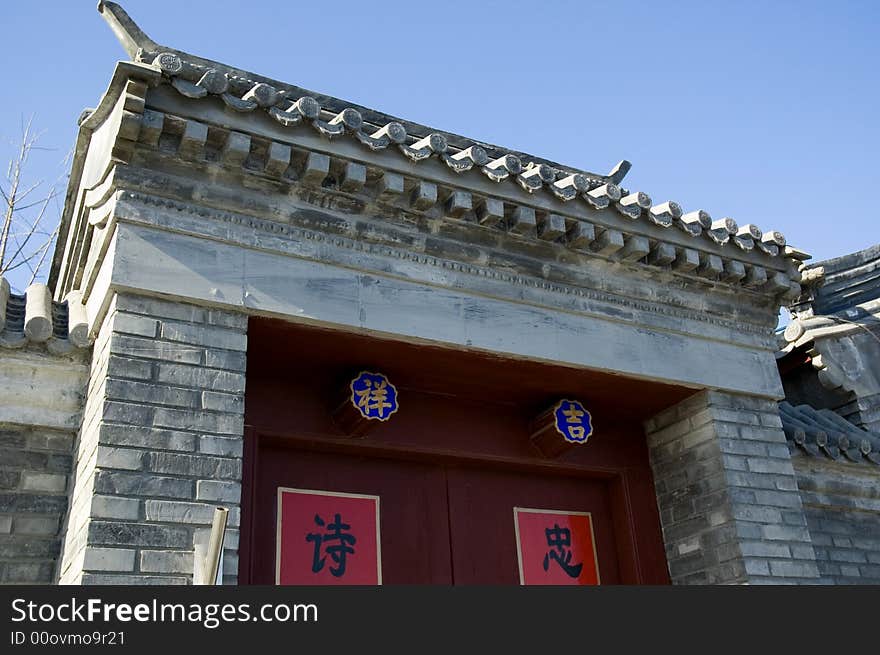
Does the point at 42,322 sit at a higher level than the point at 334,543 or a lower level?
higher

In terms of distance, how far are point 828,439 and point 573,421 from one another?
106 inches

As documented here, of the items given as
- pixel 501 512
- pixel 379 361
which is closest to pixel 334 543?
pixel 379 361

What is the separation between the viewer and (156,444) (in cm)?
463

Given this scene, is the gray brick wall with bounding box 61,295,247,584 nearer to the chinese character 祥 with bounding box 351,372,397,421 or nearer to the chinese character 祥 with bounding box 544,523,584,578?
the chinese character 祥 with bounding box 351,372,397,421

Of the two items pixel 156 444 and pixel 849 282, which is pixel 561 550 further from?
pixel 849 282

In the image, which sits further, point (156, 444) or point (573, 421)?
point (573, 421)

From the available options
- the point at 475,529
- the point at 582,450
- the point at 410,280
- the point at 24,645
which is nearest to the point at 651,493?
the point at 582,450

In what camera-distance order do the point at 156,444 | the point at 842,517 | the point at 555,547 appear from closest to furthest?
the point at 156,444, the point at 555,547, the point at 842,517

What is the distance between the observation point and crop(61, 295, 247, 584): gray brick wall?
4.35m

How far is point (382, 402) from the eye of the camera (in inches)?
234

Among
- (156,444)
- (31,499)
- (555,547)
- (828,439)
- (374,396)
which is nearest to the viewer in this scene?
(156,444)

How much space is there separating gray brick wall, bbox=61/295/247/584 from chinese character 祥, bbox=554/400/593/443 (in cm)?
259

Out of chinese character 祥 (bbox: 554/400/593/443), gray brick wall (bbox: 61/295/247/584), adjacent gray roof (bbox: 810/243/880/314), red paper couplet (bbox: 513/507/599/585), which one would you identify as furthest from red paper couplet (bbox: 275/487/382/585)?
adjacent gray roof (bbox: 810/243/880/314)

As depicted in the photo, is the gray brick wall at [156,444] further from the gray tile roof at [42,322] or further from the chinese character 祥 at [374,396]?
the chinese character 祥 at [374,396]
